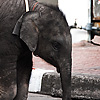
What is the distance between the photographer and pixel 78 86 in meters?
4.66

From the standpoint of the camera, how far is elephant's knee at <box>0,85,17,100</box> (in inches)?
120

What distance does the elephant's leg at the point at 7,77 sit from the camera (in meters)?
2.97

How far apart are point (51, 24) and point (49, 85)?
6.63 ft

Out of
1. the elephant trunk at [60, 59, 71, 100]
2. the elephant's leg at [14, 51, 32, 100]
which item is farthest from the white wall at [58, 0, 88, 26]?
the elephant trunk at [60, 59, 71, 100]

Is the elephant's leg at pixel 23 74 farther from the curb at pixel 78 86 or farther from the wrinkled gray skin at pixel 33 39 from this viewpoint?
the curb at pixel 78 86

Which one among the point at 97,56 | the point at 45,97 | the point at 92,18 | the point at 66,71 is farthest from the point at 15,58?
the point at 92,18

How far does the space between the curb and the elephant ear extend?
1.91m

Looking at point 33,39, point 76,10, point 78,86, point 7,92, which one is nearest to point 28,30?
point 33,39

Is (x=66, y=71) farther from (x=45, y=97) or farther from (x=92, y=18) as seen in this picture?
(x=92, y=18)

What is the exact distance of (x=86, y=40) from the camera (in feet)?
34.2

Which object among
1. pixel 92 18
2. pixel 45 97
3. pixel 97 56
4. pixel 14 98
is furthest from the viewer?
pixel 92 18

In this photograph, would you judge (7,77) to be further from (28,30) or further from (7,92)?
(28,30)

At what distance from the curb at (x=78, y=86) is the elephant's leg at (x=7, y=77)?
5.56 ft

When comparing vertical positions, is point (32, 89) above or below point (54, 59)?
Answer: below
